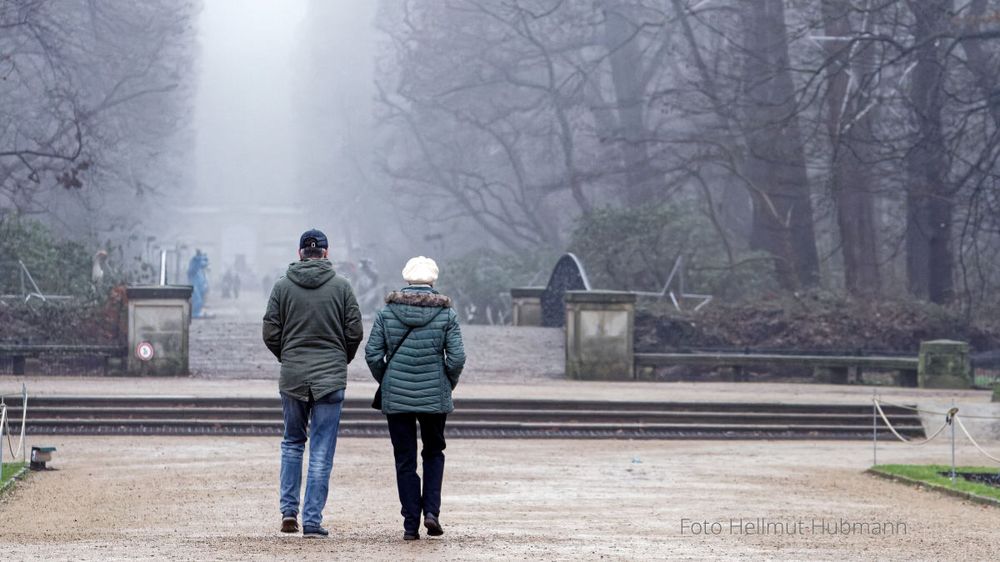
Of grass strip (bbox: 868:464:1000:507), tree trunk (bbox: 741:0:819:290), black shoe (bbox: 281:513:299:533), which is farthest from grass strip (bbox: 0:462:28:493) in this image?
tree trunk (bbox: 741:0:819:290)

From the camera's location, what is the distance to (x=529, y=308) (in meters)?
35.2

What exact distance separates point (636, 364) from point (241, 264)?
91419 mm

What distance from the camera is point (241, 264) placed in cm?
11475

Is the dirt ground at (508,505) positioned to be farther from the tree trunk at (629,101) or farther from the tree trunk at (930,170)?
the tree trunk at (629,101)

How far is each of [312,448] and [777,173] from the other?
86.0 ft

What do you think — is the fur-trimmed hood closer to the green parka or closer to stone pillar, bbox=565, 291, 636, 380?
the green parka

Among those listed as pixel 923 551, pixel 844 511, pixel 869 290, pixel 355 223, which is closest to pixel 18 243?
pixel 869 290

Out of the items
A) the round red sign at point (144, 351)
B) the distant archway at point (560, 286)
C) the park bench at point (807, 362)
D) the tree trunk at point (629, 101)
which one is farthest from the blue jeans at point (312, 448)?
the tree trunk at point (629, 101)

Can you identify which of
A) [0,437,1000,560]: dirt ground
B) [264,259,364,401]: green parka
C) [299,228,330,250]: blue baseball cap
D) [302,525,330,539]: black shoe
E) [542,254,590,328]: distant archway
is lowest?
[0,437,1000,560]: dirt ground

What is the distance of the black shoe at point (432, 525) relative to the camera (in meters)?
9.38

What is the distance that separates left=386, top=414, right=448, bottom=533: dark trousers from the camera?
9.34m

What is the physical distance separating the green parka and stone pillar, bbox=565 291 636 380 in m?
15.6

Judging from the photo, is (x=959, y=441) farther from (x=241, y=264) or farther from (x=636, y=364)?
(x=241, y=264)

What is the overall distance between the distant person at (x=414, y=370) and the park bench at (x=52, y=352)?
15974mm
